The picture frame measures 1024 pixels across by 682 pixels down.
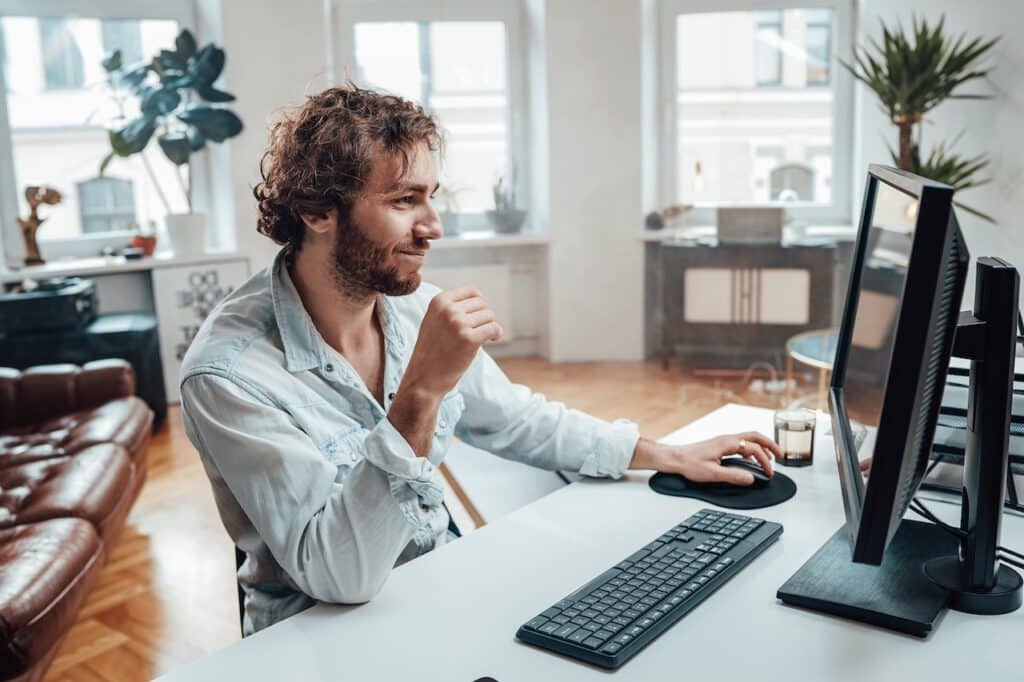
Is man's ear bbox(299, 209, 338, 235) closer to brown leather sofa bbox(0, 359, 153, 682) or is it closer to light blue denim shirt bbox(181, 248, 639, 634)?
A: light blue denim shirt bbox(181, 248, 639, 634)

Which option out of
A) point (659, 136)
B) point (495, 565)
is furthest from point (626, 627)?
point (659, 136)

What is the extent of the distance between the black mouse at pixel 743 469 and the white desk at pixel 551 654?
135 mm

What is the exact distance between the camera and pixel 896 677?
1005mm

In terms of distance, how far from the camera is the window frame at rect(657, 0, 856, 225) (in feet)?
19.1

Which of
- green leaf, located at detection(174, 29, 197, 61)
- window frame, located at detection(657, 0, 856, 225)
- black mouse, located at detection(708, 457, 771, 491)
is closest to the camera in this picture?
black mouse, located at detection(708, 457, 771, 491)

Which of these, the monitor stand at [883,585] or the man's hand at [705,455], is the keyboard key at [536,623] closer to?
the monitor stand at [883,585]

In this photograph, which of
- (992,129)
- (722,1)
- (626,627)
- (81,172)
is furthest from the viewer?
(722,1)

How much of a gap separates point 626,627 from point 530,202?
5.30 meters

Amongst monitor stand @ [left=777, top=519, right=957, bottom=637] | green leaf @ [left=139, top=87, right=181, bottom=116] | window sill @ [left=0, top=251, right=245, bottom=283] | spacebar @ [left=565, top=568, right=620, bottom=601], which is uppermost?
green leaf @ [left=139, top=87, right=181, bottom=116]

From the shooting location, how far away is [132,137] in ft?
16.2

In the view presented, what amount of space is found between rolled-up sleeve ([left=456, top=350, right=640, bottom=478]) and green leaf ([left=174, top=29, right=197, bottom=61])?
389cm

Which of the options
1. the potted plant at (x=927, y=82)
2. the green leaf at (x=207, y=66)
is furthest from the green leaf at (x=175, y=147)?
the potted plant at (x=927, y=82)

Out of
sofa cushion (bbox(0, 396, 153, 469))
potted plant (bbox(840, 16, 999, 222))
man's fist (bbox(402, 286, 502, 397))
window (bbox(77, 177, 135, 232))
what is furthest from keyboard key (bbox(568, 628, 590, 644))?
window (bbox(77, 177, 135, 232))

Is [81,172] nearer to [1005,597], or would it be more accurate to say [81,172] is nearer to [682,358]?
[682,358]
